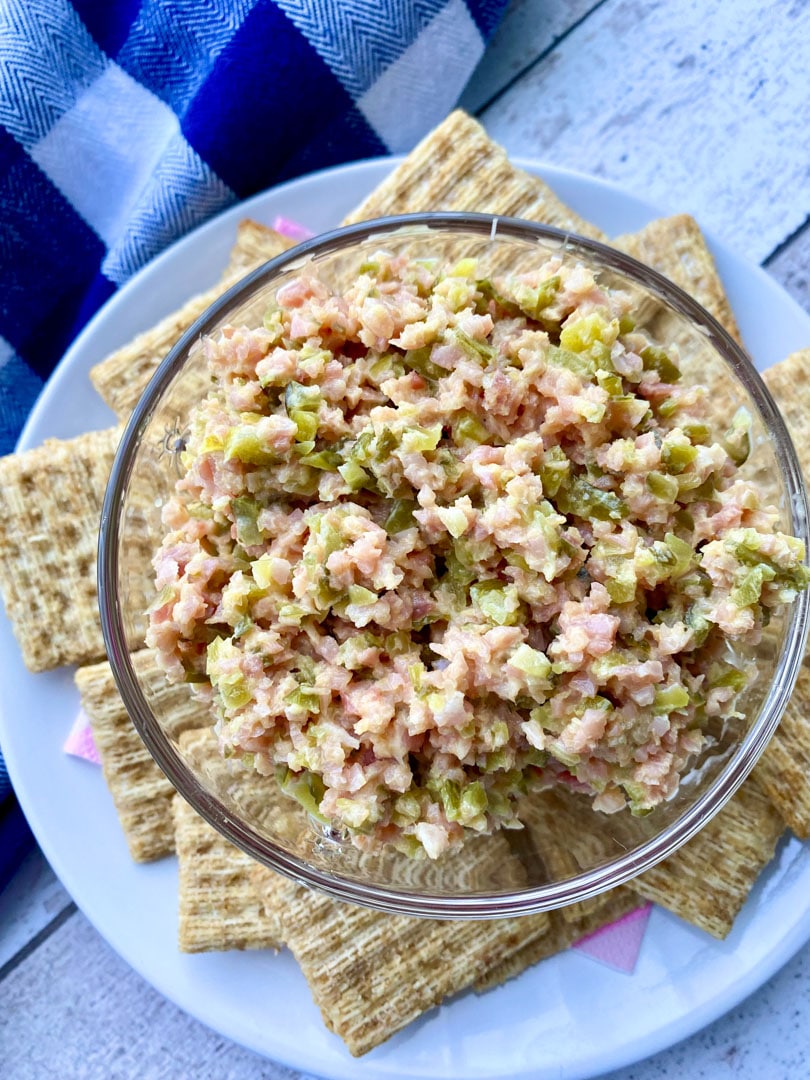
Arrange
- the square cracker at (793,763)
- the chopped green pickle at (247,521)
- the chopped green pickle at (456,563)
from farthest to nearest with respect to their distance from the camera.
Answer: the square cracker at (793,763), the chopped green pickle at (247,521), the chopped green pickle at (456,563)

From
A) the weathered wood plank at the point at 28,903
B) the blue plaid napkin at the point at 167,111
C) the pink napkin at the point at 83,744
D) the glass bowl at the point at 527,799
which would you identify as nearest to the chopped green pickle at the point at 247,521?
the glass bowl at the point at 527,799

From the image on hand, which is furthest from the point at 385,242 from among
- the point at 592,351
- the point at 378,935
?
the point at 378,935

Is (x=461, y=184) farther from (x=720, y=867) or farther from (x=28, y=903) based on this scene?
(x=28, y=903)

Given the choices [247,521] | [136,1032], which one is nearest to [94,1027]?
[136,1032]

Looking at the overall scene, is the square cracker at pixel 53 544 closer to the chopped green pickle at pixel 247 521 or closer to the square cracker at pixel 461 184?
the chopped green pickle at pixel 247 521

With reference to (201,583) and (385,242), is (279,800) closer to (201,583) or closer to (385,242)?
(201,583)

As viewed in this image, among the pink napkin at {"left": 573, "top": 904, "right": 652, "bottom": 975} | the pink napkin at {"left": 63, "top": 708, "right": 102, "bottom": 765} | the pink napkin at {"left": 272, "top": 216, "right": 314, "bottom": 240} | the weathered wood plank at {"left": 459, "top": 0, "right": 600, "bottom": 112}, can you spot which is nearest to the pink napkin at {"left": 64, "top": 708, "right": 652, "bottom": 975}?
the pink napkin at {"left": 573, "top": 904, "right": 652, "bottom": 975}
